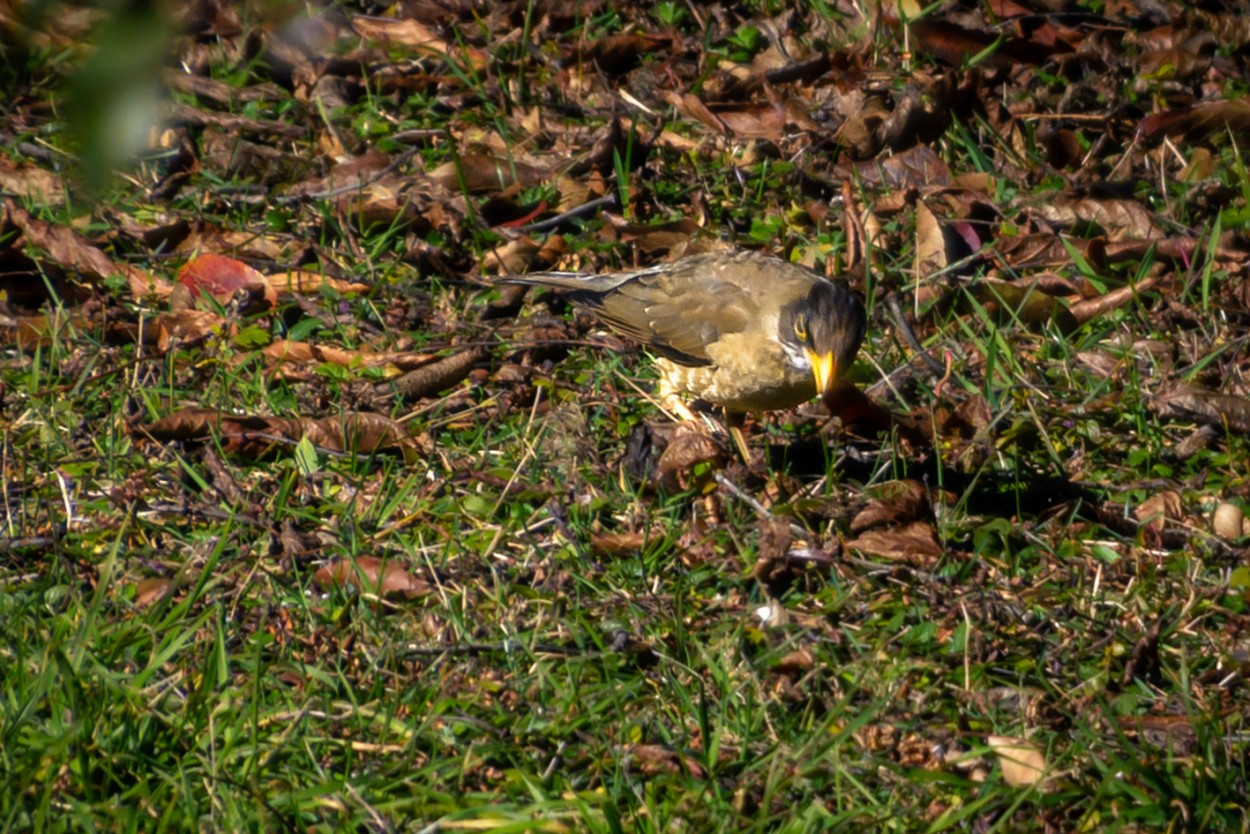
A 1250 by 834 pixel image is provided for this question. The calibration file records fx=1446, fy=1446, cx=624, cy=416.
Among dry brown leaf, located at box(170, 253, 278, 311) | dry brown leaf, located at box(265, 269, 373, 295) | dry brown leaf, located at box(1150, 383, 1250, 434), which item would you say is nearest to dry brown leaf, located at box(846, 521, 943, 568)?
dry brown leaf, located at box(1150, 383, 1250, 434)

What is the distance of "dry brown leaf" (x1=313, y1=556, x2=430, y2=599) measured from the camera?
4.28 metres

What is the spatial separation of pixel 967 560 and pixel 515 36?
4514 mm

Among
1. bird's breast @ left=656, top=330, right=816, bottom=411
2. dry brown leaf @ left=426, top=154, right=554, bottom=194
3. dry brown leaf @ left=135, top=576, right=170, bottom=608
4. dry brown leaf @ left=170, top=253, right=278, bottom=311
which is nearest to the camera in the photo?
dry brown leaf @ left=135, top=576, right=170, bottom=608

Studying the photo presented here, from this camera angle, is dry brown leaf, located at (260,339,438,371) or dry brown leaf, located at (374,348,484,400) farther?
dry brown leaf, located at (260,339,438,371)

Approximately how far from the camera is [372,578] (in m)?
4.32

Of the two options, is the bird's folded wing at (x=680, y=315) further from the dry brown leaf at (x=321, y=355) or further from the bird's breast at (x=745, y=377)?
the dry brown leaf at (x=321, y=355)

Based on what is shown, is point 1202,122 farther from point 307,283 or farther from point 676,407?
point 307,283

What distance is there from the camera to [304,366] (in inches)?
222

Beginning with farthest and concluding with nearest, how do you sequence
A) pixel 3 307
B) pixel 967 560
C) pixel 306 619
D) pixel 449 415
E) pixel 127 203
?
pixel 127 203, pixel 3 307, pixel 449 415, pixel 967 560, pixel 306 619

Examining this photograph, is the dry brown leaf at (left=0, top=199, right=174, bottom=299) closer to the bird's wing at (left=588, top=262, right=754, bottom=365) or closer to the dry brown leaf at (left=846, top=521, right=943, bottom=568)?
the bird's wing at (left=588, top=262, right=754, bottom=365)

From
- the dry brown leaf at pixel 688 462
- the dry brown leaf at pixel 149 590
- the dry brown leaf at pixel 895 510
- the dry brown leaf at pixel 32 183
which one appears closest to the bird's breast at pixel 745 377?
the dry brown leaf at pixel 688 462

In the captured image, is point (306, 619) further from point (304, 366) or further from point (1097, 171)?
point (1097, 171)

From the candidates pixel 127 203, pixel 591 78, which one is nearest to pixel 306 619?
pixel 127 203

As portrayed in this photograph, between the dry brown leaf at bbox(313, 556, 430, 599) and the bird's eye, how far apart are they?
5.46 feet
